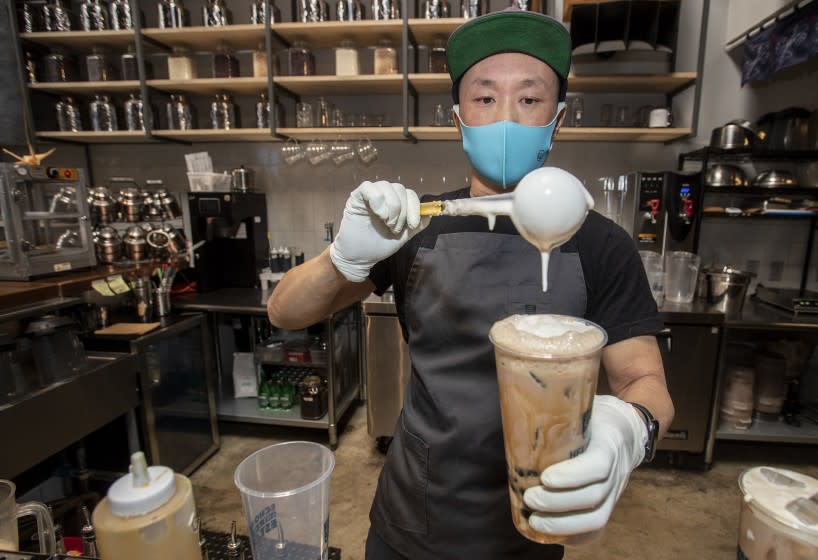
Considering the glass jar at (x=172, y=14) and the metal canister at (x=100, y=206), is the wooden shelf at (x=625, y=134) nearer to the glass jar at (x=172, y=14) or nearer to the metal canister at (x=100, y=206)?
the glass jar at (x=172, y=14)

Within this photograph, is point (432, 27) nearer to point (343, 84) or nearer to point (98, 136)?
point (343, 84)

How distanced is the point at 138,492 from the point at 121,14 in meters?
3.70

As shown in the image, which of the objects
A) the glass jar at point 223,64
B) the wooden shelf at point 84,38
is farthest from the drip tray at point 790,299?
the wooden shelf at point 84,38

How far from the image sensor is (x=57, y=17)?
3215mm

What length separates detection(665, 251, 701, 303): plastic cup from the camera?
2.84 meters

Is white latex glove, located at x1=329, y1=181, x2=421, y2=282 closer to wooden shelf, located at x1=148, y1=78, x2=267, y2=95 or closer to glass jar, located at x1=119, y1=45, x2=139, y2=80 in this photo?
wooden shelf, located at x1=148, y1=78, x2=267, y2=95

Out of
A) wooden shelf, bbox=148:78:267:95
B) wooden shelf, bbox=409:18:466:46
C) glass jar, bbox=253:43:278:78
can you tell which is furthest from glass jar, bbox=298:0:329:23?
wooden shelf, bbox=409:18:466:46

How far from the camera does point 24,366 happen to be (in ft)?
6.31

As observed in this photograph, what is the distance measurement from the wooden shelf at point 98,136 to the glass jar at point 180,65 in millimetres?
477

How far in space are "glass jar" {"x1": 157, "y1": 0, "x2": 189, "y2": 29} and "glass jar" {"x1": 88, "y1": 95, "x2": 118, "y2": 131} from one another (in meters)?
0.69

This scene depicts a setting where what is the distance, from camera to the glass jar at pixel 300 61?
3.08 metres

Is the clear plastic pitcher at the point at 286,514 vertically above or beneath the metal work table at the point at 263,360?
above

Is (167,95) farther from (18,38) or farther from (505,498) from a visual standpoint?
(505,498)

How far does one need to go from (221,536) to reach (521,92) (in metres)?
1.10
